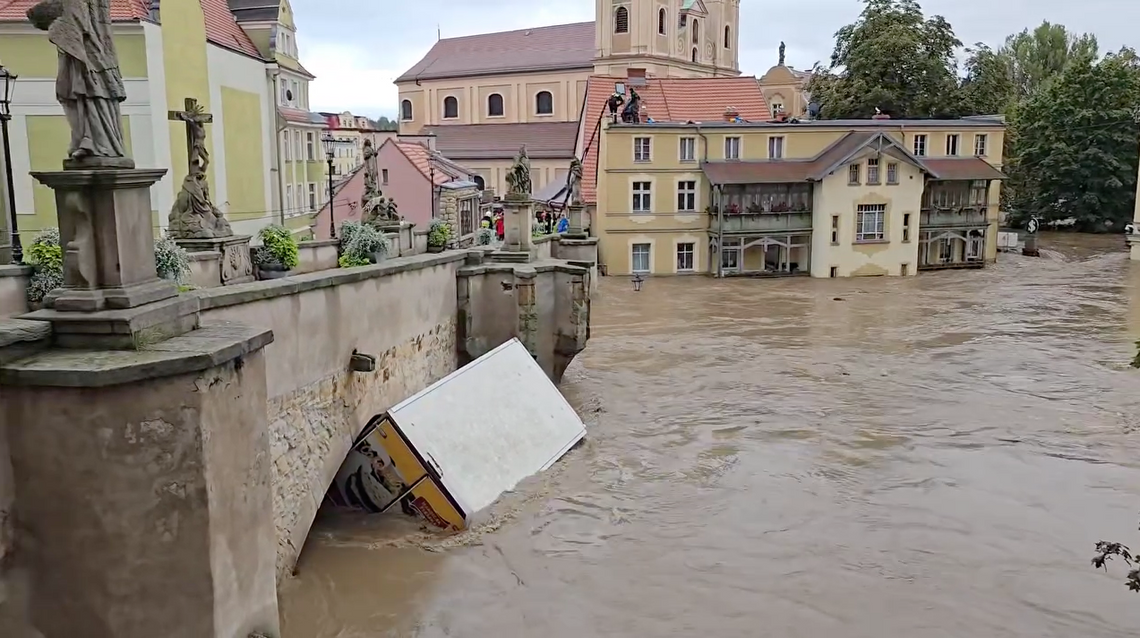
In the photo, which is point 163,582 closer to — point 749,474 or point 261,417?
point 261,417

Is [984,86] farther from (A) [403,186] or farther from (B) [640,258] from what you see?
(A) [403,186]

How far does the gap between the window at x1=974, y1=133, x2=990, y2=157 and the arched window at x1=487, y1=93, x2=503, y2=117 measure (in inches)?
1417

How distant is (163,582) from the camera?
19.5 feet

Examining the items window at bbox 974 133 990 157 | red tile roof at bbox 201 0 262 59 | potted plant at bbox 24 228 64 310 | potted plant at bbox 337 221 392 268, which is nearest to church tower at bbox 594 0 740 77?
window at bbox 974 133 990 157

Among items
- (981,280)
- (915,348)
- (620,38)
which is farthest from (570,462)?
(620,38)

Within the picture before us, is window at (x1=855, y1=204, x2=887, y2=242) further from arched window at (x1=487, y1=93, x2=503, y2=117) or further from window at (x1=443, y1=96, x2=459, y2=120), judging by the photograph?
window at (x1=443, y1=96, x2=459, y2=120)

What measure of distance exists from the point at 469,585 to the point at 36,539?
694cm

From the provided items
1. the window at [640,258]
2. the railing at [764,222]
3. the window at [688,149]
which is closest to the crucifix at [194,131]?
the window at [640,258]

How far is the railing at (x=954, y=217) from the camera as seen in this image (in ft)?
144

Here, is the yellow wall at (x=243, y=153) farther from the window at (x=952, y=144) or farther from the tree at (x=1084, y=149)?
the tree at (x=1084, y=149)

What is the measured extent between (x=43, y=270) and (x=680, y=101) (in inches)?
1524

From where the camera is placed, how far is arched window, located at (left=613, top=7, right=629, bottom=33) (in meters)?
59.8

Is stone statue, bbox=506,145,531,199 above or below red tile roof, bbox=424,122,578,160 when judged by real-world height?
below

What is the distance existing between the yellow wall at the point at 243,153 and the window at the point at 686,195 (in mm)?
18491
